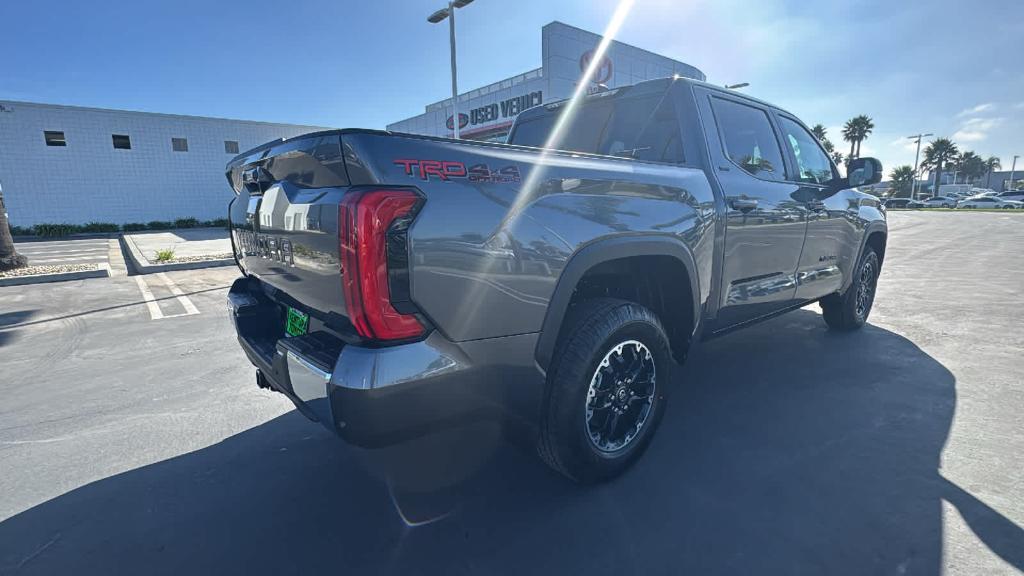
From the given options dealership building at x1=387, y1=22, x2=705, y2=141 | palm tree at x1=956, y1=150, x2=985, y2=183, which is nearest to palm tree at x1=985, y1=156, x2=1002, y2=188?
palm tree at x1=956, y1=150, x2=985, y2=183

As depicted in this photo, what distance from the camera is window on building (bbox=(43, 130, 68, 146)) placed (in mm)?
22575

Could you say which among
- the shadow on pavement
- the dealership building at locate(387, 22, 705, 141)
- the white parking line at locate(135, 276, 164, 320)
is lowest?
the shadow on pavement

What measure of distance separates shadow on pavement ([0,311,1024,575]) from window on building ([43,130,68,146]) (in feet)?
94.3

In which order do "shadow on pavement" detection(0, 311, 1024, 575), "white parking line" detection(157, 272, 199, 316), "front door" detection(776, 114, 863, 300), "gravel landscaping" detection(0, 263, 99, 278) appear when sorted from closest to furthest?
"shadow on pavement" detection(0, 311, 1024, 575)
"front door" detection(776, 114, 863, 300)
"white parking line" detection(157, 272, 199, 316)
"gravel landscaping" detection(0, 263, 99, 278)

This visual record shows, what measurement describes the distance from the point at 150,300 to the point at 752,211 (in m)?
7.83

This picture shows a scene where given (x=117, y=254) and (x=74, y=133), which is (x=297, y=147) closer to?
(x=117, y=254)

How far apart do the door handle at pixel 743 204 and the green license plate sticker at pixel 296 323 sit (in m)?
2.37

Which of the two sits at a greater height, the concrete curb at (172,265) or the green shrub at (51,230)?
the green shrub at (51,230)

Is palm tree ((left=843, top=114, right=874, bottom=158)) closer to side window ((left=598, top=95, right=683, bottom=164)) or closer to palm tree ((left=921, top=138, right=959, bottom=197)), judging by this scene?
palm tree ((left=921, top=138, right=959, bottom=197))

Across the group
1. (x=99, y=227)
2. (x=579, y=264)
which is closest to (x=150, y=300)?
(x=579, y=264)

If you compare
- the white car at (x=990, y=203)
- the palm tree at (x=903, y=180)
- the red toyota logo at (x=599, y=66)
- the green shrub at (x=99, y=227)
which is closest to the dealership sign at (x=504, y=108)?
the red toyota logo at (x=599, y=66)

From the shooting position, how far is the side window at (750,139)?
10.3 ft

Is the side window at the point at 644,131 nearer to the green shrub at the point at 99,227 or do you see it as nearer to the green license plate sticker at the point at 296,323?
the green license plate sticker at the point at 296,323

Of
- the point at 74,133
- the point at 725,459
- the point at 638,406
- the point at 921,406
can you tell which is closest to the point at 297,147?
the point at 638,406
